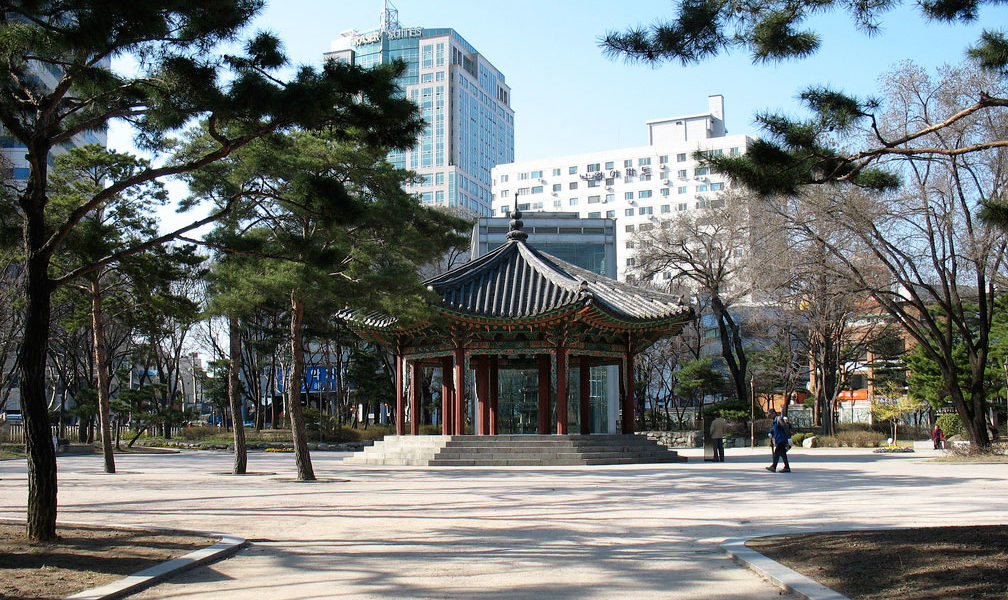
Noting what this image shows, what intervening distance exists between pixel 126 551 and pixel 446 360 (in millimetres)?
19128

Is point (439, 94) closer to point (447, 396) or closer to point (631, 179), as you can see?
point (631, 179)

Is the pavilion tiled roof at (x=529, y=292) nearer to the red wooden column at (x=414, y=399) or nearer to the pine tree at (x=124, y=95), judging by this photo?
the red wooden column at (x=414, y=399)

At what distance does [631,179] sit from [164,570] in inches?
3416

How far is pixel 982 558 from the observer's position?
6336mm

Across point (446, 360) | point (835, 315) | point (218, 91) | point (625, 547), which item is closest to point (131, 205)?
point (446, 360)

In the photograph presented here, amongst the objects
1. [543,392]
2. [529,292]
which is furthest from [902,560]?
[543,392]

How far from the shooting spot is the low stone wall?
39.3 metres

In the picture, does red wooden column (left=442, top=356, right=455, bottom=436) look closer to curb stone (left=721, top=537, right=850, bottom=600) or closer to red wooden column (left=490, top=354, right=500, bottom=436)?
red wooden column (left=490, top=354, right=500, bottom=436)

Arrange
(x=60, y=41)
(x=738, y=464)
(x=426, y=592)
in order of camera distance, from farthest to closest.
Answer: (x=738, y=464), (x=60, y=41), (x=426, y=592)

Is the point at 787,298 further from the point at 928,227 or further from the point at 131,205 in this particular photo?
the point at 131,205

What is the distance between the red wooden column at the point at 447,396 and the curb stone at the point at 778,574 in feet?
60.6

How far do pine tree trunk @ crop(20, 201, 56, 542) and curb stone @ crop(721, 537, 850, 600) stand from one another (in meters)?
6.30

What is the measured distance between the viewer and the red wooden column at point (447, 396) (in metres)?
26.3

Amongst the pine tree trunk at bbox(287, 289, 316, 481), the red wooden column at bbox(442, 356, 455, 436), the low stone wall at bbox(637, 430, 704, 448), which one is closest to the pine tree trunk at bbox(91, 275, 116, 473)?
the pine tree trunk at bbox(287, 289, 316, 481)
